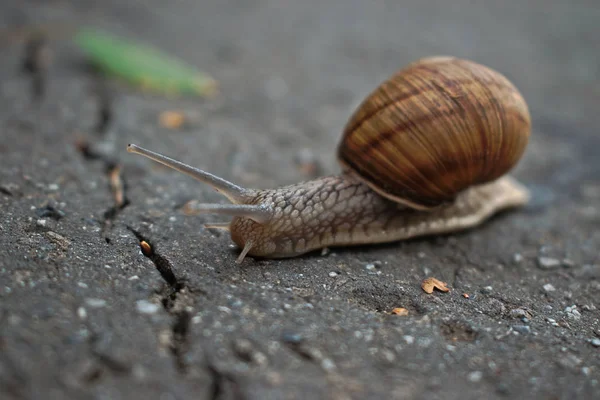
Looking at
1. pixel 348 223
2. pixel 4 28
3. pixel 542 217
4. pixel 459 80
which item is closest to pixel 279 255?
pixel 348 223

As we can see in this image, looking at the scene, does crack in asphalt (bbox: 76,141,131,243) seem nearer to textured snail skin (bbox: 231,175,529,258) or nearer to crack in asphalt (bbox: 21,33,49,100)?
textured snail skin (bbox: 231,175,529,258)

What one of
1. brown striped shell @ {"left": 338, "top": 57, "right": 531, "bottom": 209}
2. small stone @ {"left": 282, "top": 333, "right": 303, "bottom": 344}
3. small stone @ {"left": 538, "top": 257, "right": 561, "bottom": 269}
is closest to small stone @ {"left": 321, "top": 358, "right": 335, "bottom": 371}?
small stone @ {"left": 282, "top": 333, "right": 303, "bottom": 344}

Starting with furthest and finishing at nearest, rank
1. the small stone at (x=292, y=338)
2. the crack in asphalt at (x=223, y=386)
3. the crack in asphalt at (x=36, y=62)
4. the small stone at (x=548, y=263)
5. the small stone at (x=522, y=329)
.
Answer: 1. the crack in asphalt at (x=36, y=62)
2. the small stone at (x=548, y=263)
3. the small stone at (x=522, y=329)
4. the small stone at (x=292, y=338)
5. the crack in asphalt at (x=223, y=386)

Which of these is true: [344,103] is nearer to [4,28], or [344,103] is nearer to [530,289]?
[530,289]

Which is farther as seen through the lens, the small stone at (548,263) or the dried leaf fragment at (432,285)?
the small stone at (548,263)

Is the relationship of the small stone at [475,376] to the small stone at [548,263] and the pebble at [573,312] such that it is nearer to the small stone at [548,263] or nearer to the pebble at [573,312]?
the pebble at [573,312]

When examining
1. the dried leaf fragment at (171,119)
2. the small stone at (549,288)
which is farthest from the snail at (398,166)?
the dried leaf fragment at (171,119)
